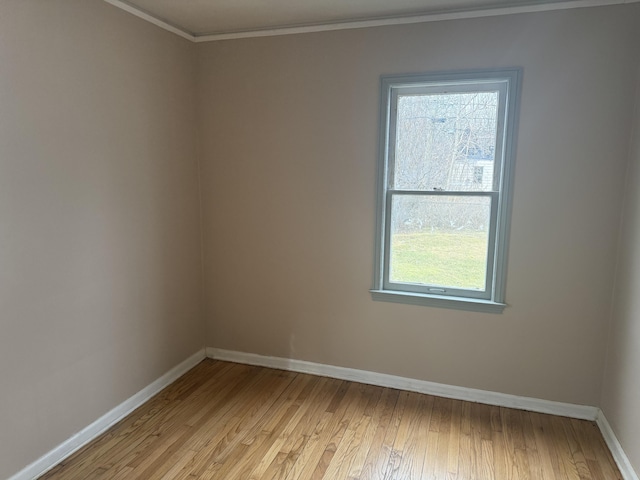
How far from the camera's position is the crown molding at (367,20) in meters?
2.34

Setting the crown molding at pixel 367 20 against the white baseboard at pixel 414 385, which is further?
the white baseboard at pixel 414 385

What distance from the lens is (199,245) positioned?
3279 millimetres

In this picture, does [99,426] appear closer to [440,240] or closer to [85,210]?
[85,210]

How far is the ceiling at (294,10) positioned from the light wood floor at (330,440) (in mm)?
2451

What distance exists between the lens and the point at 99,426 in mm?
2451

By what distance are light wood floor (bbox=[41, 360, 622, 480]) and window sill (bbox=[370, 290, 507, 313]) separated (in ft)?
2.12

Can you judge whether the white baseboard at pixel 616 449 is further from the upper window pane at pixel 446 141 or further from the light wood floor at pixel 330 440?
the upper window pane at pixel 446 141

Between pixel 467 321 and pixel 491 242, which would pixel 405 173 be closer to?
pixel 491 242

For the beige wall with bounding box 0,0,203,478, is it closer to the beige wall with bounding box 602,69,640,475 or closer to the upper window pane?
the upper window pane

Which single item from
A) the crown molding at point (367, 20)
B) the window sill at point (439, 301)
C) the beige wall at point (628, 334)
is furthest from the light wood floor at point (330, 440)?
the crown molding at point (367, 20)

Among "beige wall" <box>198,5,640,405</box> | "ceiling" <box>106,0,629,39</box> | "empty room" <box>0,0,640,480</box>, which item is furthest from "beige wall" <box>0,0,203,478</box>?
"beige wall" <box>198,5,640,405</box>

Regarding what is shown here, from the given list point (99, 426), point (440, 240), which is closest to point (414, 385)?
point (440, 240)

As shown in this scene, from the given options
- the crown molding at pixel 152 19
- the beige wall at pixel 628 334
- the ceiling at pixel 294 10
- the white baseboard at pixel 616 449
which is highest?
the ceiling at pixel 294 10

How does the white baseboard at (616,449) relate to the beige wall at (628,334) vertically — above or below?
below
